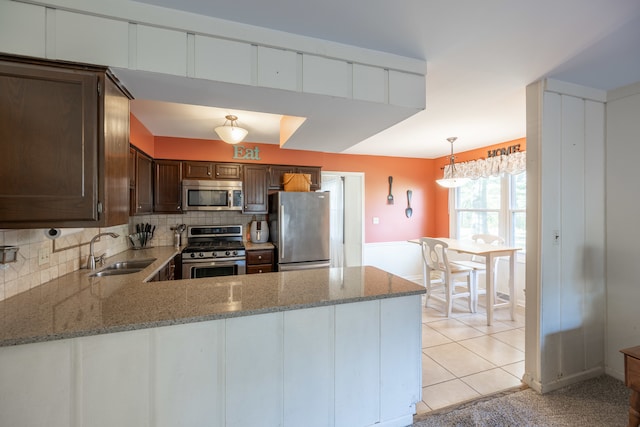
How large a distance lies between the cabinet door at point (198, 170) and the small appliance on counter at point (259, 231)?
890 mm

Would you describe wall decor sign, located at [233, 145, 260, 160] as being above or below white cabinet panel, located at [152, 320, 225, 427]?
above

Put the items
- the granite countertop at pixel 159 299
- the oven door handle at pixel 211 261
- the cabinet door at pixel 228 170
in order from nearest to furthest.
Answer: the granite countertop at pixel 159 299
the oven door handle at pixel 211 261
the cabinet door at pixel 228 170

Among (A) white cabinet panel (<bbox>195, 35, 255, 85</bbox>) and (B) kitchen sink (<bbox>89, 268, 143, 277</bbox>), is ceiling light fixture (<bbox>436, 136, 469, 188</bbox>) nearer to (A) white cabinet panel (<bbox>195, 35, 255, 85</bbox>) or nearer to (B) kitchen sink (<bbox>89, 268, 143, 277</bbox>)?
(A) white cabinet panel (<bbox>195, 35, 255, 85</bbox>)

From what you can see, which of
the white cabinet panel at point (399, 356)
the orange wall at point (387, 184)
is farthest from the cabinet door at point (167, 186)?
the white cabinet panel at point (399, 356)

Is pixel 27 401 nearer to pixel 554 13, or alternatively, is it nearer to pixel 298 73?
pixel 298 73

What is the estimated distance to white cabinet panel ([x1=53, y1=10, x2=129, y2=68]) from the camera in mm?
1233

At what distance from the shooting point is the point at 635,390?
1.52 meters

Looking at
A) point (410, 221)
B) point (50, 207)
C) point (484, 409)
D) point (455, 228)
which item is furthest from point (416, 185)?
point (50, 207)

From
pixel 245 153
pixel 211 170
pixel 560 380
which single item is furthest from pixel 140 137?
pixel 560 380

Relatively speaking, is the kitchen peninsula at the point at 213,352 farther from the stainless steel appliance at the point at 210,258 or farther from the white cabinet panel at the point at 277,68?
the stainless steel appliance at the point at 210,258

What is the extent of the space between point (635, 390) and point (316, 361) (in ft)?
5.68

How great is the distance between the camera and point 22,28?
3.92 ft

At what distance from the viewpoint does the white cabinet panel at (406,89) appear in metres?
1.70

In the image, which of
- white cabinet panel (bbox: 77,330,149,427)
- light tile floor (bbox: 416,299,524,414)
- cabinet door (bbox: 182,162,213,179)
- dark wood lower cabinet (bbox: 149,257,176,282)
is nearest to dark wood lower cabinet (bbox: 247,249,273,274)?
dark wood lower cabinet (bbox: 149,257,176,282)
